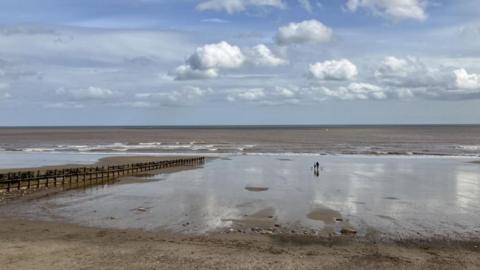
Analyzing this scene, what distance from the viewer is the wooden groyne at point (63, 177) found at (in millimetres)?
32438

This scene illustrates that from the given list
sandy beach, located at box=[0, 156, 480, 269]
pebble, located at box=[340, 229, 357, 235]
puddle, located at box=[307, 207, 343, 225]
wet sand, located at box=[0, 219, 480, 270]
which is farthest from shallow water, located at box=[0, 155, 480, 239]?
wet sand, located at box=[0, 219, 480, 270]

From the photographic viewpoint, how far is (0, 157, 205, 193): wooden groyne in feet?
106

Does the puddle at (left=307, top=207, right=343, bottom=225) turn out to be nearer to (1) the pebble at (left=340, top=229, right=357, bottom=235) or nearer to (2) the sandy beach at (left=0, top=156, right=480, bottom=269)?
(1) the pebble at (left=340, top=229, right=357, bottom=235)

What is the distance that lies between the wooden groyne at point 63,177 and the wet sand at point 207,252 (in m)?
12.7

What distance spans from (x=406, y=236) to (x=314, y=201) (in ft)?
30.3

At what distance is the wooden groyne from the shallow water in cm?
358

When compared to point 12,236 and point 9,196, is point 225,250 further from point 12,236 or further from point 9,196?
point 9,196

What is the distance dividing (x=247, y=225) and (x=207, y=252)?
5.54m

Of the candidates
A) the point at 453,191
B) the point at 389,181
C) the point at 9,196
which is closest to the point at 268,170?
the point at 389,181

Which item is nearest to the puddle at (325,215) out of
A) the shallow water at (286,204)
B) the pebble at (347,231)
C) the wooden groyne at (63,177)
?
the shallow water at (286,204)

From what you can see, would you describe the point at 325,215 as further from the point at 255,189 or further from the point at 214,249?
the point at 255,189

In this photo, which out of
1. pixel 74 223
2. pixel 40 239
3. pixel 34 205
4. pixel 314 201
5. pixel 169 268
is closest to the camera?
pixel 169 268

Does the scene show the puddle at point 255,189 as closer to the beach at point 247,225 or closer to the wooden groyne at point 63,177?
the beach at point 247,225

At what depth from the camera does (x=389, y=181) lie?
3947cm
